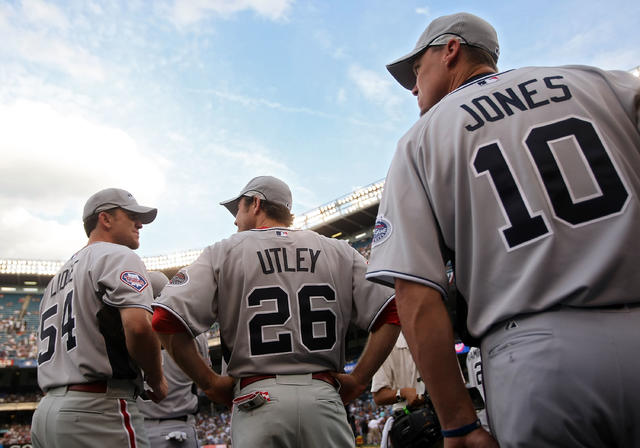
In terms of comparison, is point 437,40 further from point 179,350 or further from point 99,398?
point 99,398

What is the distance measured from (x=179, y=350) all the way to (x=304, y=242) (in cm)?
87

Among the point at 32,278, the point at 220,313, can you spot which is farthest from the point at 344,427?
the point at 32,278

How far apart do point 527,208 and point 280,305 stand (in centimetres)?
148

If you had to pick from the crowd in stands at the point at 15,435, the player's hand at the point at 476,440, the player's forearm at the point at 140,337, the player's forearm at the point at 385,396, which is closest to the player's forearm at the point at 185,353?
the player's forearm at the point at 140,337

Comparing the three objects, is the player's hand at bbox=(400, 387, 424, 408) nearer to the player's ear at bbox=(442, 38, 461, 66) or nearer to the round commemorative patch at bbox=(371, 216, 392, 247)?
the round commemorative patch at bbox=(371, 216, 392, 247)

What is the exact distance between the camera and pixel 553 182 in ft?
4.29

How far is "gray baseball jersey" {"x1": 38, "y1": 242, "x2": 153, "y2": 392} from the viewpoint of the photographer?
2.77 metres

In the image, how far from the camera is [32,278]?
130ft

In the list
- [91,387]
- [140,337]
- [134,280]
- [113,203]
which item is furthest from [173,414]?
[113,203]

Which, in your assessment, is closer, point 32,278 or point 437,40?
point 437,40

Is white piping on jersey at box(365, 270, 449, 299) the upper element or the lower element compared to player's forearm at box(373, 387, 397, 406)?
upper

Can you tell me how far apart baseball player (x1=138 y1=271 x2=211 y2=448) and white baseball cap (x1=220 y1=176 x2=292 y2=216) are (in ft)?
4.37

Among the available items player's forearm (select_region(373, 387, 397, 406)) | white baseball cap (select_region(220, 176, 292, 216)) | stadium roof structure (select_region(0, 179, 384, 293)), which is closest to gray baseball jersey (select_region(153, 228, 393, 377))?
white baseball cap (select_region(220, 176, 292, 216))

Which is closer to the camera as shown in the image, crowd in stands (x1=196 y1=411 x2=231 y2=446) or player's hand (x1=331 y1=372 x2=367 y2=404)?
player's hand (x1=331 y1=372 x2=367 y2=404)
